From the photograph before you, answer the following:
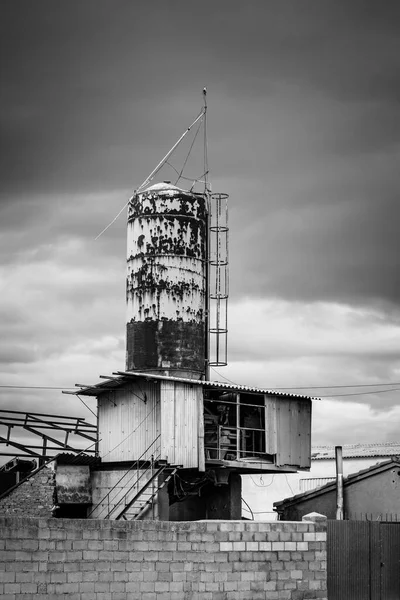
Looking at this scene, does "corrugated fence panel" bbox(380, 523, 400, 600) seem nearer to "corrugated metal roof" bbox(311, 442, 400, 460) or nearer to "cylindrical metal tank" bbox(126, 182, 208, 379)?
"cylindrical metal tank" bbox(126, 182, 208, 379)

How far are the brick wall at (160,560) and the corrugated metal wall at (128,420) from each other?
10.2 meters

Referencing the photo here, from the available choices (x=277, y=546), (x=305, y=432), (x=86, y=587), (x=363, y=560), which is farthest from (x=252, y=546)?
(x=305, y=432)

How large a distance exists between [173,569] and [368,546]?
5.89 m

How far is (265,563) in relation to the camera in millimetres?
20438

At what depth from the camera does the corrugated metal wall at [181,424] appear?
1182 inches

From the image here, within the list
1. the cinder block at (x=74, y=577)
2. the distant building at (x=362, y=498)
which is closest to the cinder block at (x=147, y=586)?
the cinder block at (x=74, y=577)

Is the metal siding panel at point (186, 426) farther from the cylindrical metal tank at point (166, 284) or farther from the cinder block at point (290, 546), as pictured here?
the cinder block at point (290, 546)

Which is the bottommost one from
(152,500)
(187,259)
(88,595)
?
(88,595)

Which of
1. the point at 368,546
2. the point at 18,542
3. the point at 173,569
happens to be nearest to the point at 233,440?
the point at 368,546

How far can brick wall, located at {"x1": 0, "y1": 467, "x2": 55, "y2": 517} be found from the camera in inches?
1179

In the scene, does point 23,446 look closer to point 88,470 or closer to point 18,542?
point 88,470

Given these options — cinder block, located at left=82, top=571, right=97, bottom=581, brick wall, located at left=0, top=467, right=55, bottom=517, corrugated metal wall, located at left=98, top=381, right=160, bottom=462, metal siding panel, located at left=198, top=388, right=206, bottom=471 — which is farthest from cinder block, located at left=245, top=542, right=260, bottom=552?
brick wall, located at left=0, top=467, right=55, bottom=517

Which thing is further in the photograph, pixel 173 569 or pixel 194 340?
pixel 194 340

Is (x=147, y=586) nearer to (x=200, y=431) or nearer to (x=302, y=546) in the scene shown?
(x=302, y=546)
